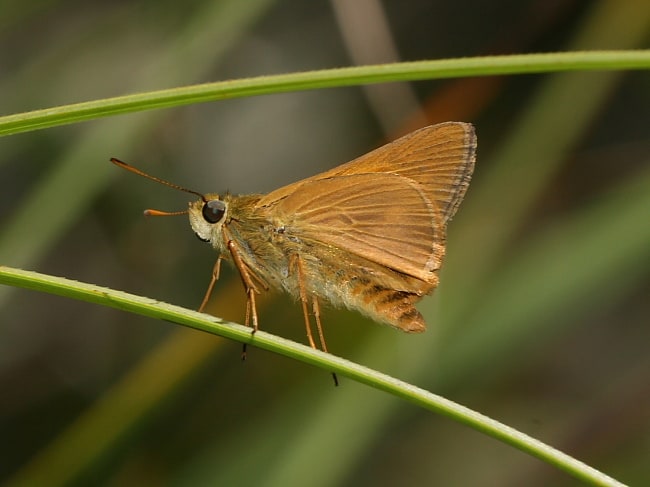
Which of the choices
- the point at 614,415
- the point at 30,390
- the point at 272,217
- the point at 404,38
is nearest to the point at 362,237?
the point at 272,217

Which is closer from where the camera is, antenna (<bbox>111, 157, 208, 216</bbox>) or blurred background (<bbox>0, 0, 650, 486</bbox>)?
antenna (<bbox>111, 157, 208, 216</bbox>)

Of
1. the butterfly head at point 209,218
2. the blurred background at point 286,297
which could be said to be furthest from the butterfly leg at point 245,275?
the blurred background at point 286,297

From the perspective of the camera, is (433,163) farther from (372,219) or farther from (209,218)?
(209,218)

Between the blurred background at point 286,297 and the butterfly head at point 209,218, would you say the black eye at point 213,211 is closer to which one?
the butterfly head at point 209,218

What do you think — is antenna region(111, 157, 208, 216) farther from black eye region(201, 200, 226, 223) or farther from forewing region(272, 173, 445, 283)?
forewing region(272, 173, 445, 283)

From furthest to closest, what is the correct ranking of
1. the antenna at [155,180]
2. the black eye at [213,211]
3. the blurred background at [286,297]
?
the blurred background at [286,297], the black eye at [213,211], the antenna at [155,180]

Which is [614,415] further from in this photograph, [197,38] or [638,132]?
[197,38]

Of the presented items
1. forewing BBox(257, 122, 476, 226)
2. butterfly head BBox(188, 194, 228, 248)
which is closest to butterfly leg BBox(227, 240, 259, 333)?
butterfly head BBox(188, 194, 228, 248)
